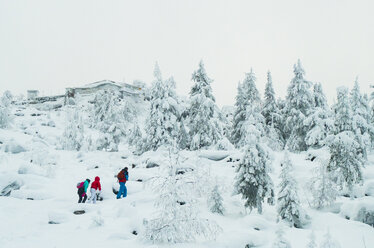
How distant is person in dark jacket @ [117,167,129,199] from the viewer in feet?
43.8

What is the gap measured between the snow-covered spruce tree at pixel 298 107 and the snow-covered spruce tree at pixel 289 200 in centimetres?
2030

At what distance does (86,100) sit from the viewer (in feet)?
238

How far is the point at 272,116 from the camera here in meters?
33.5

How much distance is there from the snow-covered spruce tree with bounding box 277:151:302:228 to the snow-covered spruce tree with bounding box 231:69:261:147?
21.5 metres

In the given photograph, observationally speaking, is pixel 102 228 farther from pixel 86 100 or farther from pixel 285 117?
pixel 86 100

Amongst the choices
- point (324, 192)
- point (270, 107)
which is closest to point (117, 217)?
point (324, 192)

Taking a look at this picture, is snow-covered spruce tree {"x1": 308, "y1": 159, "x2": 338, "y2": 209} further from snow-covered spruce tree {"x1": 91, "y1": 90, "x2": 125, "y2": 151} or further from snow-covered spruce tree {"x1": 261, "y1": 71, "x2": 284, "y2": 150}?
snow-covered spruce tree {"x1": 91, "y1": 90, "x2": 125, "y2": 151}

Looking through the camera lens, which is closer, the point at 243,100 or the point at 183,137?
the point at 183,137

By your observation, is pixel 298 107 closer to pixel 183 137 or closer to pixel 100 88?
pixel 183 137

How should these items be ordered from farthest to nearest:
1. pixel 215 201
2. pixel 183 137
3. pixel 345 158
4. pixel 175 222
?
pixel 183 137
pixel 345 158
pixel 215 201
pixel 175 222

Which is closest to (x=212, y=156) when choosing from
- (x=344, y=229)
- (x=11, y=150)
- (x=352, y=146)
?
(x=352, y=146)

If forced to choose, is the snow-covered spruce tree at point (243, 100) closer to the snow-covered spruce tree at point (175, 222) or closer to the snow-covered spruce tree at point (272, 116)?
the snow-covered spruce tree at point (272, 116)

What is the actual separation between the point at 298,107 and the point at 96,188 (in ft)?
81.4

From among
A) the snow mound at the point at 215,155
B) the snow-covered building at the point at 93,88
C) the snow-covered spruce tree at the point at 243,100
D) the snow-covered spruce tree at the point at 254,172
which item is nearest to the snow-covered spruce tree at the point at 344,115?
the snow-covered spruce tree at the point at 254,172
